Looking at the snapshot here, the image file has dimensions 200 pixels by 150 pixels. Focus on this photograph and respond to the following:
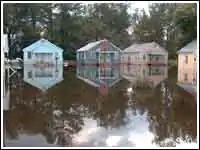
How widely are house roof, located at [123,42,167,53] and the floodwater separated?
8.97 metres

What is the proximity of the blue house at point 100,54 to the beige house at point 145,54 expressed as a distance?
0.77 meters

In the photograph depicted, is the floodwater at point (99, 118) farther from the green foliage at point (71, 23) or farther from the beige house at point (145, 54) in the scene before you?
the beige house at point (145, 54)

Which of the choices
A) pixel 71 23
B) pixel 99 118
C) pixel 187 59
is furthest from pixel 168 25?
pixel 99 118

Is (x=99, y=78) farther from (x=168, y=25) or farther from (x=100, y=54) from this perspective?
(x=100, y=54)

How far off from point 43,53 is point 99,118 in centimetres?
1111

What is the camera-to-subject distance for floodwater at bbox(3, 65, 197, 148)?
374 cm

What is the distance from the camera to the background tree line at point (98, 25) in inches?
480

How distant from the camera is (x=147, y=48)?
17359 mm

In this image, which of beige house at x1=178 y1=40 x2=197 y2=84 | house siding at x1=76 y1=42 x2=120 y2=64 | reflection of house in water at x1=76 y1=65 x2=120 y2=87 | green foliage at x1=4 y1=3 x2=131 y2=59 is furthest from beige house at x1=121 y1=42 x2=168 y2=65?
reflection of house in water at x1=76 y1=65 x2=120 y2=87

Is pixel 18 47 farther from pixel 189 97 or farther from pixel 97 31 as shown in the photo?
pixel 189 97

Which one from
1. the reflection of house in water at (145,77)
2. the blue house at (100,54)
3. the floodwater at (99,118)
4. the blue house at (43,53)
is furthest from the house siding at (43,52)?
the floodwater at (99,118)

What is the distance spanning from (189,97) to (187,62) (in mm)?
7405

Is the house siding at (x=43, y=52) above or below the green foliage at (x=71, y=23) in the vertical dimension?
below

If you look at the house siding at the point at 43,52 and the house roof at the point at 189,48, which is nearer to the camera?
the house roof at the point at 189,48
